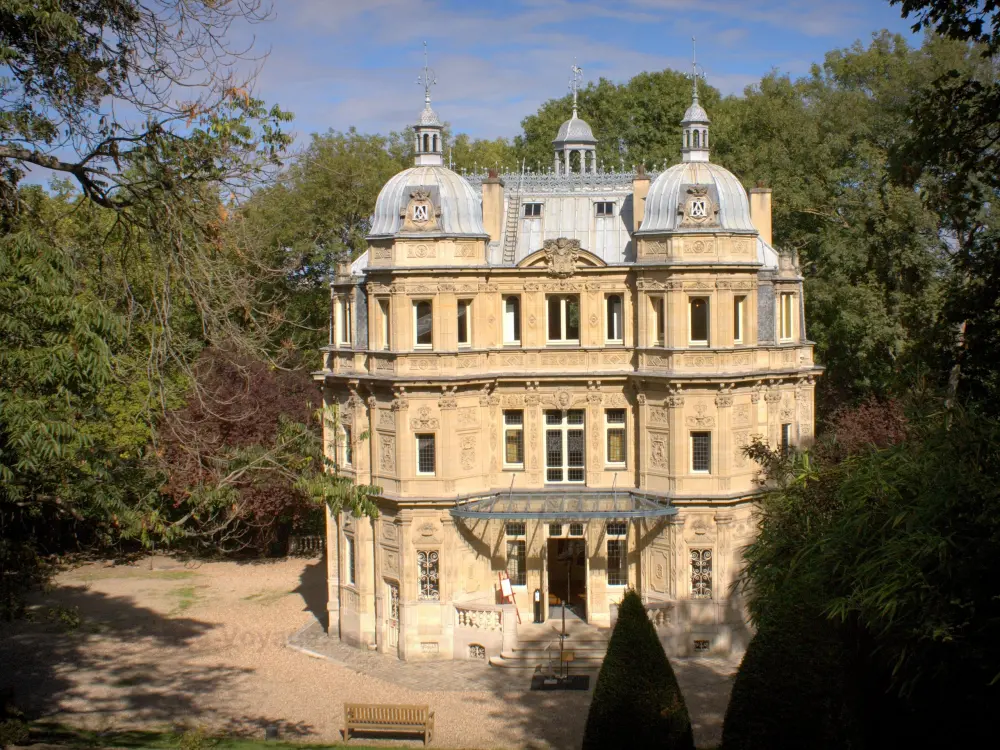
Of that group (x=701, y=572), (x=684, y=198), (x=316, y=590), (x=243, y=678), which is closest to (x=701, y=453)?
(x=701, y=572)

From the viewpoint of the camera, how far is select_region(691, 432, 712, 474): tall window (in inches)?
1211

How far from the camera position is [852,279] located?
40531 millimetres

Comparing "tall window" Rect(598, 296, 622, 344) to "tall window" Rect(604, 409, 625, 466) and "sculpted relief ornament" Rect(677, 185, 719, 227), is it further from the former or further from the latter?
"sculpted relief ornament" Rect(677, 185, 719, 227)

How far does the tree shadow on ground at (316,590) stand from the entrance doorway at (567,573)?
265 inches

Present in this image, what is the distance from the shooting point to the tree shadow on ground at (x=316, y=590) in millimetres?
35250

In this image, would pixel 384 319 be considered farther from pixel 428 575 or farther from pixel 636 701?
pixel 636 701

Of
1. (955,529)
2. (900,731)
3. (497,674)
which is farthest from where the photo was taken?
(497,674)

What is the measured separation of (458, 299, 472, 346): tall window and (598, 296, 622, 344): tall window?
12.7 feet

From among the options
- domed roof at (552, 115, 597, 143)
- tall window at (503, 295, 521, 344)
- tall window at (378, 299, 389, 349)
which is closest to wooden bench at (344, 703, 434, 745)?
tall window at (378, 299, 389, 349)

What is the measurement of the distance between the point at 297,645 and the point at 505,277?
11.7m

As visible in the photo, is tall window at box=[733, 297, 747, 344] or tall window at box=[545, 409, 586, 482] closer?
tall window at box=[733, 297, 747, 344]

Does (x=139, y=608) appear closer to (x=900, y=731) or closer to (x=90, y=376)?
(x=90, y=376)

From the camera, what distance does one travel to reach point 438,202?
31.1 metres

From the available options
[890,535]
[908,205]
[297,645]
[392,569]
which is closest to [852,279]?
[908,205]
